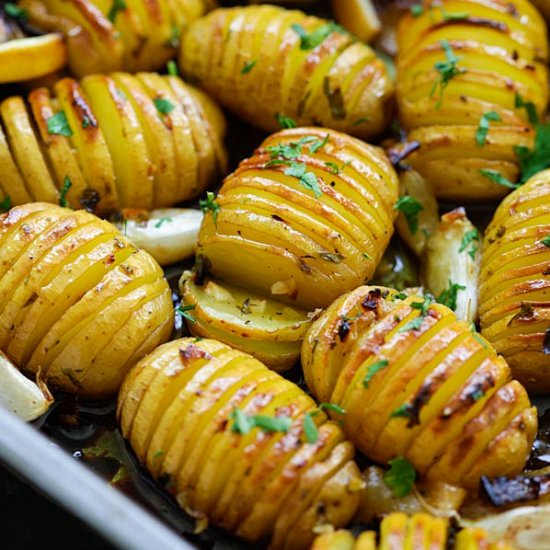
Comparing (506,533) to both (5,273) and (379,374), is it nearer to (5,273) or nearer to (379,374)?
(379,374)

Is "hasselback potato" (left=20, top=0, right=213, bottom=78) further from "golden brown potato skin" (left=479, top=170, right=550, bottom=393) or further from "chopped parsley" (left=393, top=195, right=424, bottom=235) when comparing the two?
"golden brown potato skin" (left=479, top=170, right=550, bottom=393)

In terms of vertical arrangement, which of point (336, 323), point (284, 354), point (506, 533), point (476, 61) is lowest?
point (506, 533)

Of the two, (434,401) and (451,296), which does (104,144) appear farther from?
(434,401)

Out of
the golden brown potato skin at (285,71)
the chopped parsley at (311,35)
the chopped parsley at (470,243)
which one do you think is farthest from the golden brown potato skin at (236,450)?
the chopped parsley at (311,35)

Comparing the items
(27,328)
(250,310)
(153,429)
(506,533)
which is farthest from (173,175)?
(506,533)

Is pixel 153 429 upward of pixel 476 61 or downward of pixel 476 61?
downward

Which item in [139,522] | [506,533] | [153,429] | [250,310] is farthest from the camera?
[250,310]

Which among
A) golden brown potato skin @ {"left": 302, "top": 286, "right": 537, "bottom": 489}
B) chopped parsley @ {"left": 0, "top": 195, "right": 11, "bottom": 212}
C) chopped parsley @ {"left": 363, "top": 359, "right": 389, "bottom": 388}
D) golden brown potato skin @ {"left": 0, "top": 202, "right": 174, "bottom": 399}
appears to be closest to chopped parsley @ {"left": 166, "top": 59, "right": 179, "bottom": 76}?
chopped parsley @ {"left": 0, "top": 195, "right": 11, "bottom": 212}
